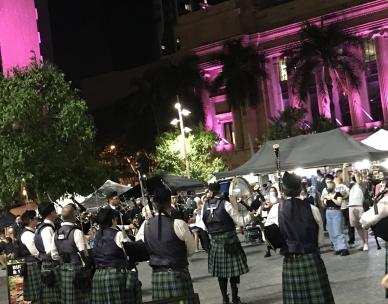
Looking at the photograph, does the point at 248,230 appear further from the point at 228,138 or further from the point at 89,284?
the point at 228,138

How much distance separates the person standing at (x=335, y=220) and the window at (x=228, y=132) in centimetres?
3755

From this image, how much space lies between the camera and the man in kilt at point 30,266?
33.5 ft

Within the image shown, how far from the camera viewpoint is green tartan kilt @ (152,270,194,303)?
263 inches

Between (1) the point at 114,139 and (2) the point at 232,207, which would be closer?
(2) the point at 232,207

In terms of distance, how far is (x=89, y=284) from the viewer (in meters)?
8.02

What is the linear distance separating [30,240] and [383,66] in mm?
38506

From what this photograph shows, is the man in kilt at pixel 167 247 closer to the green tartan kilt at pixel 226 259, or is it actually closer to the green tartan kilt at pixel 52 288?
the green tartan kilt at pixel 226 259

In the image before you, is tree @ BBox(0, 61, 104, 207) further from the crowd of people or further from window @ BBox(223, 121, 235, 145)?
window @ BBox(223, 121, 235, 145)

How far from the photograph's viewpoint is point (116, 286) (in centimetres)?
709

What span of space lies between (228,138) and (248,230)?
34.4m

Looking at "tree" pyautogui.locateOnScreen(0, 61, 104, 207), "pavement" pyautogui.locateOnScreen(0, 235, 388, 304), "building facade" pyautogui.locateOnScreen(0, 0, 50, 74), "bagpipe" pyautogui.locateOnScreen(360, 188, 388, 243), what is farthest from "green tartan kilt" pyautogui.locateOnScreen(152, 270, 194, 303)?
"building facade" pyautogui.locateOnScreen(0, 0, 50, 74)

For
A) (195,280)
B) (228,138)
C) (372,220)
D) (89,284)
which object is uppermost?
(228,138)

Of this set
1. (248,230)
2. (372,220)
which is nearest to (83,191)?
(248,230)

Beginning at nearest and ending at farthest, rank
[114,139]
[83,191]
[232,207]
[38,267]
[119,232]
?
[119,232]
[232,207]
[38,267]
[83,191]
[114,139]
